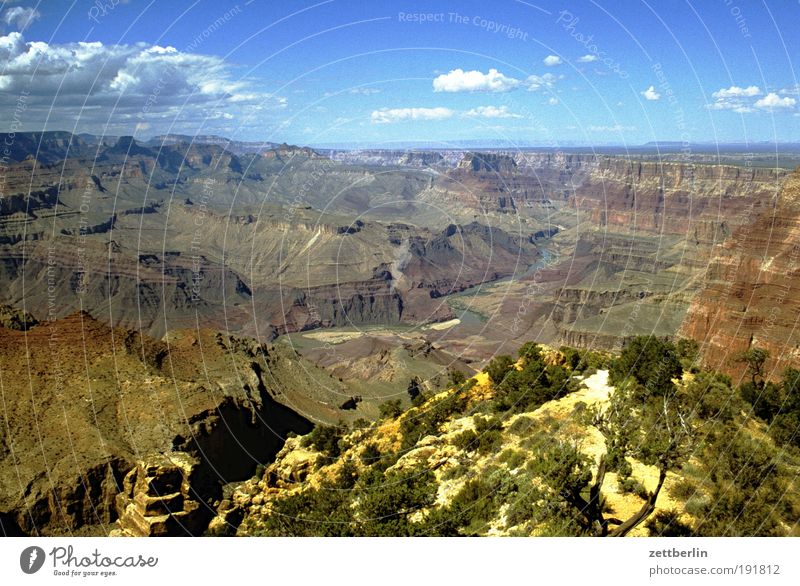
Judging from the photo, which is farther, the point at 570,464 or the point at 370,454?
the point at 370,454

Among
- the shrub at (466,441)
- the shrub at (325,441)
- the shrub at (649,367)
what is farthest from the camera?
the shrub at (325,441)

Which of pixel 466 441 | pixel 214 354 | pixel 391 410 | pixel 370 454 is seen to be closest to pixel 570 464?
pixel 466 441

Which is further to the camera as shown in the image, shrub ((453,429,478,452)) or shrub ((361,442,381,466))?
shrub ((361,442,381,466))

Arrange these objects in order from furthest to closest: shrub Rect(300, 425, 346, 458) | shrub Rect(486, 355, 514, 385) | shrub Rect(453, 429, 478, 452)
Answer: shrub Rect(486, 355, 514, 385) → shrub Rect(300, 425, 346, 458) → shrub Rect(453, 429, 478, 452)

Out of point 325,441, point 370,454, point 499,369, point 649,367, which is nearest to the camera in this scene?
point 370,454

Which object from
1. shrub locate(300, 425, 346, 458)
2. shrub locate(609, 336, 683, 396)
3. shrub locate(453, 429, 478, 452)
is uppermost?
shrub locate(609, 336, 683, 396)

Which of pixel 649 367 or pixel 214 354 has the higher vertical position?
pixel 649 367

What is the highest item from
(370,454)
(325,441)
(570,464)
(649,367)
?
→ (570,464)

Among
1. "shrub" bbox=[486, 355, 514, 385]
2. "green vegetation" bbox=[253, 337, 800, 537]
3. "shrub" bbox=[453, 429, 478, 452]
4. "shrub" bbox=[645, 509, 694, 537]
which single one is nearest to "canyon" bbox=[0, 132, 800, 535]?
"green vegetation" bbox=[253, 337, 800, 537]

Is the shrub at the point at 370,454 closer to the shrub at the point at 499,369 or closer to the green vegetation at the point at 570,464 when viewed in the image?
the green vegetation at the point at 570,464

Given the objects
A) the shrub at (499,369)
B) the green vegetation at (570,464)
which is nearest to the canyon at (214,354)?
the green vegetation at (570,464)

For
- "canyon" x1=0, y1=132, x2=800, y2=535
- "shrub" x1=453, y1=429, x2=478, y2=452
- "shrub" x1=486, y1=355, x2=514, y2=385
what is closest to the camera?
"canyon" x1=0, y1=132, x2=800, y2=535

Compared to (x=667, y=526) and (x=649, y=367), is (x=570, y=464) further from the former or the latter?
(x=649, y=367)

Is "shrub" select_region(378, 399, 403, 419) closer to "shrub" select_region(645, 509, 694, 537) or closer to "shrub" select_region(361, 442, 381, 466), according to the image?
"shrub" select_region(361, 442, 381, 466)
